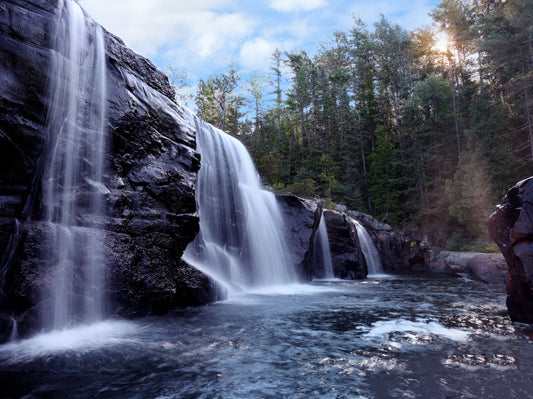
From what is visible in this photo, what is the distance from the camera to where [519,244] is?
5449 millimetres

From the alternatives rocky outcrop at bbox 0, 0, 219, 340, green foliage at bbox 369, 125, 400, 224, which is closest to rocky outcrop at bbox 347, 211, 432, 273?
green foliage at bbox 369, 125, 400, 224

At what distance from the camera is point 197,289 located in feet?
24.9

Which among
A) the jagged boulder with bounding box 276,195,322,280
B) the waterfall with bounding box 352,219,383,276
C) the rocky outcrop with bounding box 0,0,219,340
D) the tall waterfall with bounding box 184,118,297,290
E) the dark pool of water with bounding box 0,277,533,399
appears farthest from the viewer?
the waterfall with bounding box 352,219,383,276

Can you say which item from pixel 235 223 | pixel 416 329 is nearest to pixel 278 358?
pixel 416 329

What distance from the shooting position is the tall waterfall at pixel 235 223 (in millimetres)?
10656

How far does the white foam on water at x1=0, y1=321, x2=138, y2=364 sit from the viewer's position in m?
3.94

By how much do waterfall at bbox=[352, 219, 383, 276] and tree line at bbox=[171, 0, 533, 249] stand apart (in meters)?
5.38

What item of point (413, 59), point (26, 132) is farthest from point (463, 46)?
point (26, 132)

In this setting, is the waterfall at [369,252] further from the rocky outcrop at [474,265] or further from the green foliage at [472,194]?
the green foliage at [472,194]

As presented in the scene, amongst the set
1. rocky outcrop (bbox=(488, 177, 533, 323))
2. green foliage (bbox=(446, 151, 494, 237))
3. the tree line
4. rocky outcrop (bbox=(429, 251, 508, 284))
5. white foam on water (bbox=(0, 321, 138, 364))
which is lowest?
rocky outcrop (bbox=(429, 251, 508, 284))

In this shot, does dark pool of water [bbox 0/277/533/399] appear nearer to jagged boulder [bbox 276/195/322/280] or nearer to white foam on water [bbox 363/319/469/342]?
white foam on water [bbox 363/319/469/342]

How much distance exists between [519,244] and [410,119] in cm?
3279

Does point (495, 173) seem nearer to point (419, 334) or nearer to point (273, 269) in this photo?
point (273, 269)

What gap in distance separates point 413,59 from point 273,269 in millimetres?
39569
